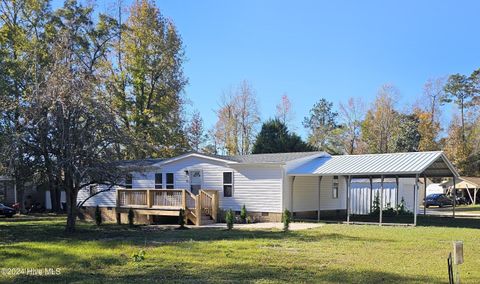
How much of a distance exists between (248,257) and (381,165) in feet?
39.0

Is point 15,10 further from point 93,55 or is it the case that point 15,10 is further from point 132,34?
point 132,34

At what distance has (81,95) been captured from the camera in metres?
16.3

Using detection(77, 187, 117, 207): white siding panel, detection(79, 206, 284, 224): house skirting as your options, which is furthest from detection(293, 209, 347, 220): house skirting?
detection(77, 187, 117, 207): white siding panel

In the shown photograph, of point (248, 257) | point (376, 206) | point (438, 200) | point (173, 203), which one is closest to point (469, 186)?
point (438, 200)

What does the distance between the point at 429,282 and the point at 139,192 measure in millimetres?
17321

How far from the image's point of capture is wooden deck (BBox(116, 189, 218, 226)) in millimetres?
21422

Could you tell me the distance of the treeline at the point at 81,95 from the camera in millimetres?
16188

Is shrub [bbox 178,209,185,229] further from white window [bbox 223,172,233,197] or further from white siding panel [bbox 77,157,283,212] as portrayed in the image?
white window [bbox 223,172,233,197]

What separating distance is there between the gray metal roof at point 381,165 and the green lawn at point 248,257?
13.5ft

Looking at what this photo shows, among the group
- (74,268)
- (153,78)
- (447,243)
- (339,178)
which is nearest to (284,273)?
(74,268)

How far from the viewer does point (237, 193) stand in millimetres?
23375

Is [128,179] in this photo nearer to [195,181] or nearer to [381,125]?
[195,181]

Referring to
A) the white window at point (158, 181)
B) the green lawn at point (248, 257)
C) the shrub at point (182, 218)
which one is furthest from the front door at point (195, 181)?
the green lawn at point (248, 257)

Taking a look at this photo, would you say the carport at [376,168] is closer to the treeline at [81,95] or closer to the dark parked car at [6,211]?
the treeline at [81,95]
